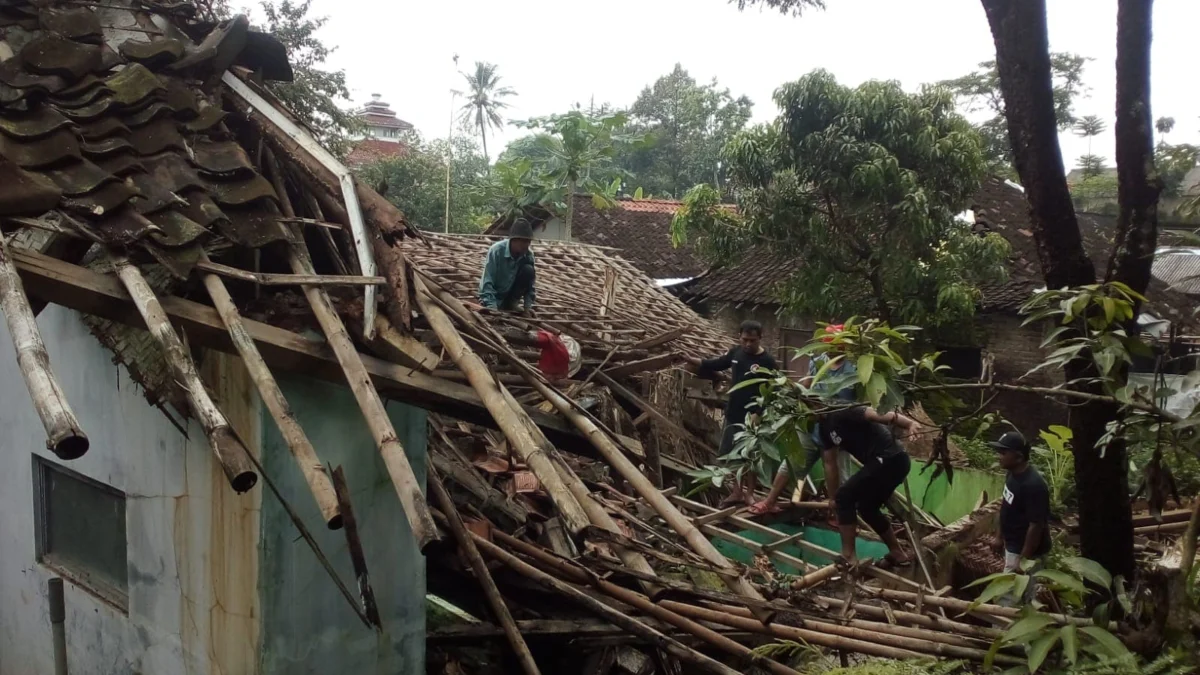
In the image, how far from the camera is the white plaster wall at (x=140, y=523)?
4.14 metres

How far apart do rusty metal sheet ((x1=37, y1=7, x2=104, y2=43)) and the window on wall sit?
7.61 ft

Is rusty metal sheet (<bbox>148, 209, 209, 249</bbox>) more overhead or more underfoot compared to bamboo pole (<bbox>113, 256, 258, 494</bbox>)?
more overhead

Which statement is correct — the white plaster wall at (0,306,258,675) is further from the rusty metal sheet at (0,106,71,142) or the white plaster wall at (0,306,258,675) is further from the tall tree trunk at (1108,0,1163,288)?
the tall tree trunk at (1108,0,1163,288)

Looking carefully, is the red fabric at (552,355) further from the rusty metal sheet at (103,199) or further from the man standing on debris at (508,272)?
the rusty metal sheet at (103,199)

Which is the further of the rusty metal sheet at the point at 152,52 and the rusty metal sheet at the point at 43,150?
the rusty metal sheet at the point at 152,52

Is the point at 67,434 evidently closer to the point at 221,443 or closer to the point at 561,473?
the point at 221,443

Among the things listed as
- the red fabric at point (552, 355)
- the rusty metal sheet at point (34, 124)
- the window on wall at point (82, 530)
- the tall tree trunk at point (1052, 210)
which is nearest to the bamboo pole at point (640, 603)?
the red fabric at point (552, 355)

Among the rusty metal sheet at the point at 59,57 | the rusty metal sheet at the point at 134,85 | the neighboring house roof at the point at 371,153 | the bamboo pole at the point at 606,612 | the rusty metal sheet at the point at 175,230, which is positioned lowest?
the bamboo pole at the point at 606,612

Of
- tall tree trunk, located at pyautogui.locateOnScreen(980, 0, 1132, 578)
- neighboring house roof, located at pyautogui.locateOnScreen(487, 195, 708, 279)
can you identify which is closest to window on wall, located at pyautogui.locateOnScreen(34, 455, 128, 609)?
tall tree trunk, located at pyautogui.locateOnScreen(980, 0, 1132, 578)

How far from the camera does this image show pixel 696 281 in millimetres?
19031

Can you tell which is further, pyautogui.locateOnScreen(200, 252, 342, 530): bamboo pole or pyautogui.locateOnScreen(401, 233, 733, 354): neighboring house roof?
pyautogui.locateOnScreen(401, 233, 733, 354): neighboring house roof

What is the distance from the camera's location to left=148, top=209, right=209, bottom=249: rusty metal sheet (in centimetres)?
353

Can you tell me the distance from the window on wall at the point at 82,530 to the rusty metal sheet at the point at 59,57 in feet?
6.96

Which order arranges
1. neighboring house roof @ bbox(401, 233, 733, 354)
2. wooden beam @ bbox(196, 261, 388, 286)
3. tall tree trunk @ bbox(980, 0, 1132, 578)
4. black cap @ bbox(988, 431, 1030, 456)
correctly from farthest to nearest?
neighboring house roof @ bbox(401, 233, 733, 354), black cap @ bbox(988, 431, 1030, 456), wooden beam @ bbox(196, 261, 388, 286), tall tree trunk @ bbox(980, 0, 1132, 578)
